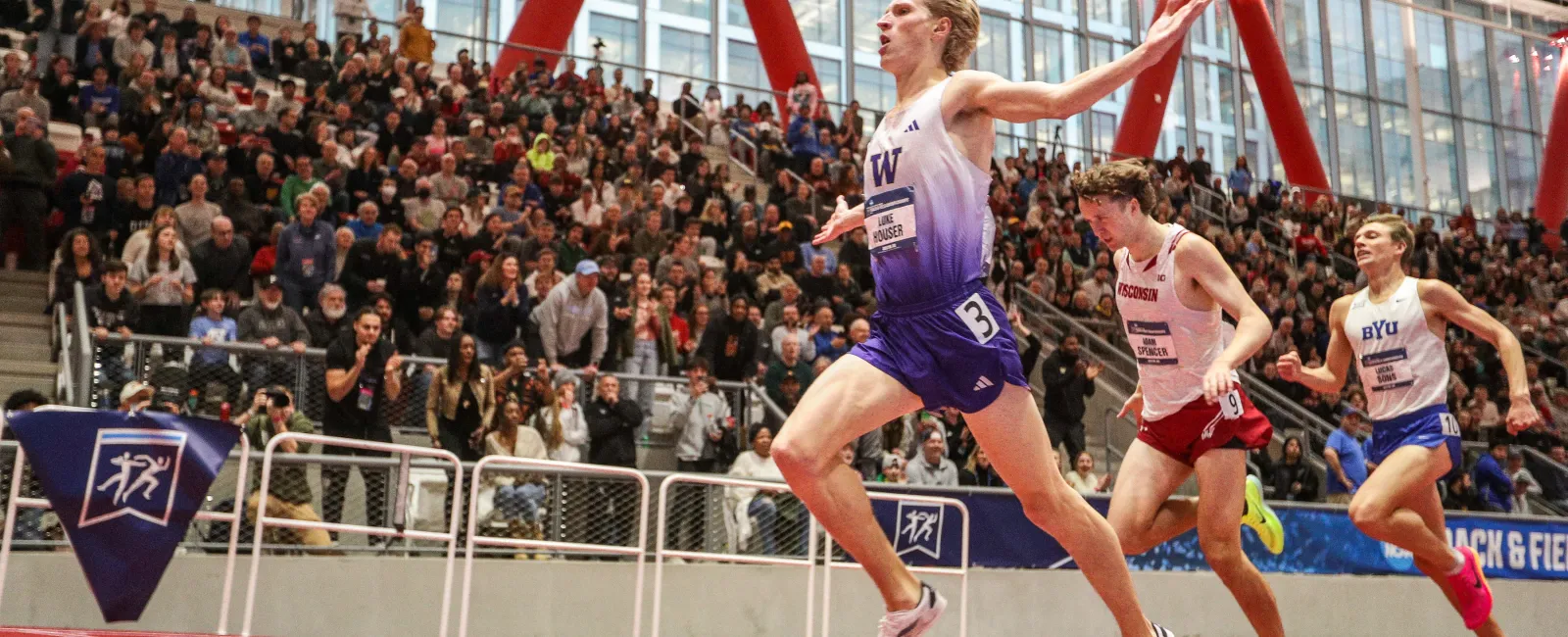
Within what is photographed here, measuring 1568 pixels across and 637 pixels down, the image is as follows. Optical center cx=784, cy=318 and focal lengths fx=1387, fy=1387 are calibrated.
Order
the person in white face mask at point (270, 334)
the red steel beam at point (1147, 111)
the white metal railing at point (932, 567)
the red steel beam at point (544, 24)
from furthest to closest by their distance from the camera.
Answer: the red steel beam at point (1147, 111) → the red steel beam at point (544, 24) → the person in white face mask at point (270, 334) → the white metal railing at point (932, 567)

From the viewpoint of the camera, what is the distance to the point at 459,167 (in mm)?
14117

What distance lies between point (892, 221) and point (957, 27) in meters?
0.74

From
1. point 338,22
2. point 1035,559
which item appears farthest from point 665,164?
point 1035,559

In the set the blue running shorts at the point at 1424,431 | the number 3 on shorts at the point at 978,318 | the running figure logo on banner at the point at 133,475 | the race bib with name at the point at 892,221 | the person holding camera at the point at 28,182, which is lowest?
the running figure logo on banner at the point at 133,475

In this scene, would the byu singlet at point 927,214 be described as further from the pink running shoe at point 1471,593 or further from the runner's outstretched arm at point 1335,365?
the pink running shoe at point 1471,593

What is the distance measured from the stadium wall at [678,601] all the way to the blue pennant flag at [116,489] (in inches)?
109

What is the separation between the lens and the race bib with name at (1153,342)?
5.90 meters

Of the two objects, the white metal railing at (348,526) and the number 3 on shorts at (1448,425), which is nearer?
the white metal railing at (348,526)

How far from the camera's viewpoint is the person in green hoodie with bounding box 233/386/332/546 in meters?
8.27

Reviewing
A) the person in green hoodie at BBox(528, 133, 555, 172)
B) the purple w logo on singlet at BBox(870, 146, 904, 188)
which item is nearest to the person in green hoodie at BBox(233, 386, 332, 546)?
the purple w logo on singlet at BBox(870, 146, 904, 188)

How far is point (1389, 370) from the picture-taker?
6.94m

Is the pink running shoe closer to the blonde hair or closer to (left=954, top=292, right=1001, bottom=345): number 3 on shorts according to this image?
(left=954, top=292, right=1001, bottom=345): number 3 on shorts

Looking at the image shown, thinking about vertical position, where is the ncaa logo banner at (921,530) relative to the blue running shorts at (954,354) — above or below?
below

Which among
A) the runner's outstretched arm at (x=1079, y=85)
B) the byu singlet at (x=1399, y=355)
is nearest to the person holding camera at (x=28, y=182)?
the runner's outstretched arm at (x=1079, y=85)
